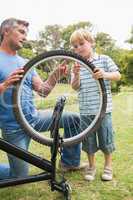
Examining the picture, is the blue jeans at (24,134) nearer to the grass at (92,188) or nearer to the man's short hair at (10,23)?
the grass at (92,188)

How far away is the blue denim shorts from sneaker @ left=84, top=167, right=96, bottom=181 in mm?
185

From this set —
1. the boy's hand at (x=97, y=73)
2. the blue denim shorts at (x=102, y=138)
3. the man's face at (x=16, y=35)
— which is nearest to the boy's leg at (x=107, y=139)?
the blue denim shorts at (x=102, y=138)

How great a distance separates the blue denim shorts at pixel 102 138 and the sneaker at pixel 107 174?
0.19m

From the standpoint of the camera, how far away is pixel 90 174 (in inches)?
171

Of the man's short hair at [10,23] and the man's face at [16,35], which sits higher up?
the man's short hair at [10,23]

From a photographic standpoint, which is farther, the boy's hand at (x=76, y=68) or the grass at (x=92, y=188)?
the grass at (x=92, y=188)

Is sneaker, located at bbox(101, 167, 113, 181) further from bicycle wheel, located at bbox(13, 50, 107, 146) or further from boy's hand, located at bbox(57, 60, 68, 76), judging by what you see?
boy's hand, located at bbox(57, 60, 68, 76)

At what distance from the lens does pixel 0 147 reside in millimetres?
3436

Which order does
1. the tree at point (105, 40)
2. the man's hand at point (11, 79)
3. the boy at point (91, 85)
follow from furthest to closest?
1. the tree at point (105, 40)
2. the boy at point (91, 85)
3. the man's hand at point (11, 79)

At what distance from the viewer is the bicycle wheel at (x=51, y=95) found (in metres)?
3.40

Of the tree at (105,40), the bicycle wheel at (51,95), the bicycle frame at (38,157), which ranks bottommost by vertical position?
the bicycle frame at (38,157)

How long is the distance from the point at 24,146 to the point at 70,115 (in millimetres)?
510

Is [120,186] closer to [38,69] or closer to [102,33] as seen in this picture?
[38,69]

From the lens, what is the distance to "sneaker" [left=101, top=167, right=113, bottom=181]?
14.0 feet
